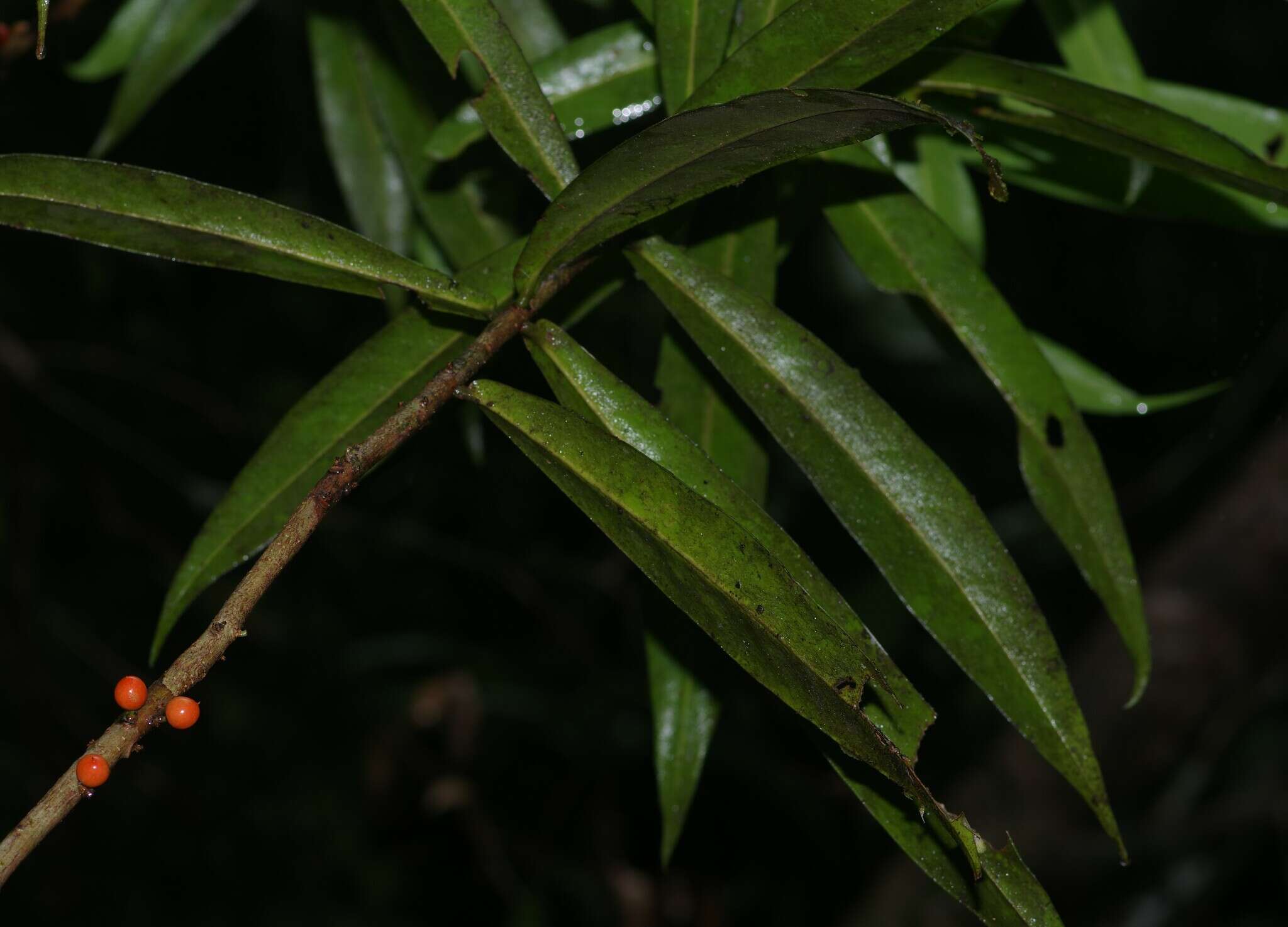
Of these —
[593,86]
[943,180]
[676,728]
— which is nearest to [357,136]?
[593,86]

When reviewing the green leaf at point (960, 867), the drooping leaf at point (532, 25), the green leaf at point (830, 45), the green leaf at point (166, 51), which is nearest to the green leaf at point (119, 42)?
the green leaf at point (166, 51)

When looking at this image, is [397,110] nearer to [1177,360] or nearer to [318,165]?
[318,165]

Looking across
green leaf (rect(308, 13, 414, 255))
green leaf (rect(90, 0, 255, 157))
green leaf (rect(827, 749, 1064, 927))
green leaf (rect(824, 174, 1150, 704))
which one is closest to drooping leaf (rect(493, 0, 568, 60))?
green leaf (rect(308, 13, 414, 255))

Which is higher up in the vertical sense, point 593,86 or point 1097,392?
point 593,86

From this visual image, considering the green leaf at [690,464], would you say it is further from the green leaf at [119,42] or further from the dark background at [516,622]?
the dark background at [516,622]

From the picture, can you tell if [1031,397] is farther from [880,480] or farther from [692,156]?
[692,156]

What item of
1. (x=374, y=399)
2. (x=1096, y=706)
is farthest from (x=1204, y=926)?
(x=374, y=399)
